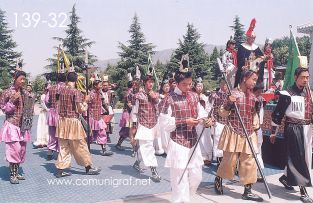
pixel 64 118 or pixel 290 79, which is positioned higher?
pixel 290 79

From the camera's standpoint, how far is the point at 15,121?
642 cm

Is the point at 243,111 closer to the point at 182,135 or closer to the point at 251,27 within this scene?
the point at 182,135

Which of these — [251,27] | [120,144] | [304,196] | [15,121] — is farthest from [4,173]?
[251,27]

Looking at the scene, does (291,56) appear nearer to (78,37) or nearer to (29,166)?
(29,166)

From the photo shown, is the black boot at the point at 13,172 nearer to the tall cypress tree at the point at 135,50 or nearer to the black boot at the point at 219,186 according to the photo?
the black boot at the point at 219,186

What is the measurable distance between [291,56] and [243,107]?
211cm

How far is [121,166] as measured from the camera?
307 inches

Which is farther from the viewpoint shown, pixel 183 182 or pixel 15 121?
pixel 15 121

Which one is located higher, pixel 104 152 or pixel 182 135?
pixel 182 135

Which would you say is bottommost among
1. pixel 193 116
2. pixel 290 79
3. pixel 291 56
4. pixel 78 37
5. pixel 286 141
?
pixel 286 141

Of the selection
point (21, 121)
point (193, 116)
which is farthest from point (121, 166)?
point (193, 116)

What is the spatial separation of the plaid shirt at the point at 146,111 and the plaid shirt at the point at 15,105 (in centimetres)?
210

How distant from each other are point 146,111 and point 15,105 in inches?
90.2

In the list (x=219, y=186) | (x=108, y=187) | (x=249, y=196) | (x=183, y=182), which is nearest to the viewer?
(x=183, y=182)
